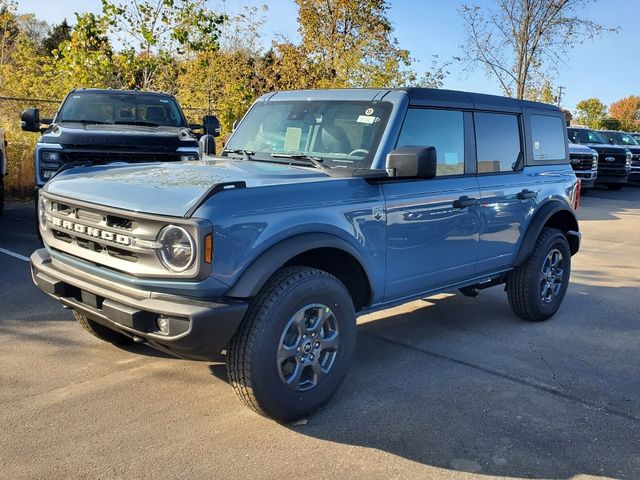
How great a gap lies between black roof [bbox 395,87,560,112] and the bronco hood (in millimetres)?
964

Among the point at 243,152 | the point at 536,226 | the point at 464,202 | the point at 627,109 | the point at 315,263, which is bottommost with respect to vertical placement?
the point at 315,263

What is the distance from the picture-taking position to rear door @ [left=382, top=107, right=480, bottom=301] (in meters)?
4.10

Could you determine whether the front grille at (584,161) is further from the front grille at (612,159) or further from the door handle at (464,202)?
the door handle at (464,202)

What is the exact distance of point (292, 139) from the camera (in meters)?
4.57

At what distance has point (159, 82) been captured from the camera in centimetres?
1583

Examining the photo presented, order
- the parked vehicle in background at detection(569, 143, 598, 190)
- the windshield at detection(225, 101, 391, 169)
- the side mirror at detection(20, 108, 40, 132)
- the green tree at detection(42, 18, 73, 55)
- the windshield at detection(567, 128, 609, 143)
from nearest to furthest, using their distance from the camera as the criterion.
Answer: the windshield at detection(225, 101, 391, 169)
the side mirror at detection(20, 108, 40, 132)
the parked vehicle in background at detection(569, 143, 598, 190)
the windshield at detection(567, 128, 609, 143)
the green tree at detection(42, 18, 73, 55)

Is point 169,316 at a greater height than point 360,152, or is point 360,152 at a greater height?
point 360,152

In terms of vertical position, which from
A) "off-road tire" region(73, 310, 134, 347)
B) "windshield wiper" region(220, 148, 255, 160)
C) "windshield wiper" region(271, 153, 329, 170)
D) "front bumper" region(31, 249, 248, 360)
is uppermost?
"windshield wiper" region(220, 148, 255, 160)

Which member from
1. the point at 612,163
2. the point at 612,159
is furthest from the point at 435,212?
the point at 612,159

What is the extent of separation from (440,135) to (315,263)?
4.94 feet

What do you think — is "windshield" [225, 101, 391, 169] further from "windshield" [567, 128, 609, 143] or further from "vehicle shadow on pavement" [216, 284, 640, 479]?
"windshield" [567, 128, 609, 143]

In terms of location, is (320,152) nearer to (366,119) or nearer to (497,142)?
(366,119)

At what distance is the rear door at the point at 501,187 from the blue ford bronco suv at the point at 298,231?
17mm

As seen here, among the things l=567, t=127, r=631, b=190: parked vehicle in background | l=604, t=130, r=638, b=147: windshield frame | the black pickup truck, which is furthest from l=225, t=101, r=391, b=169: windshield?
l=604, t=130, r=638, b=147: windshield frame
